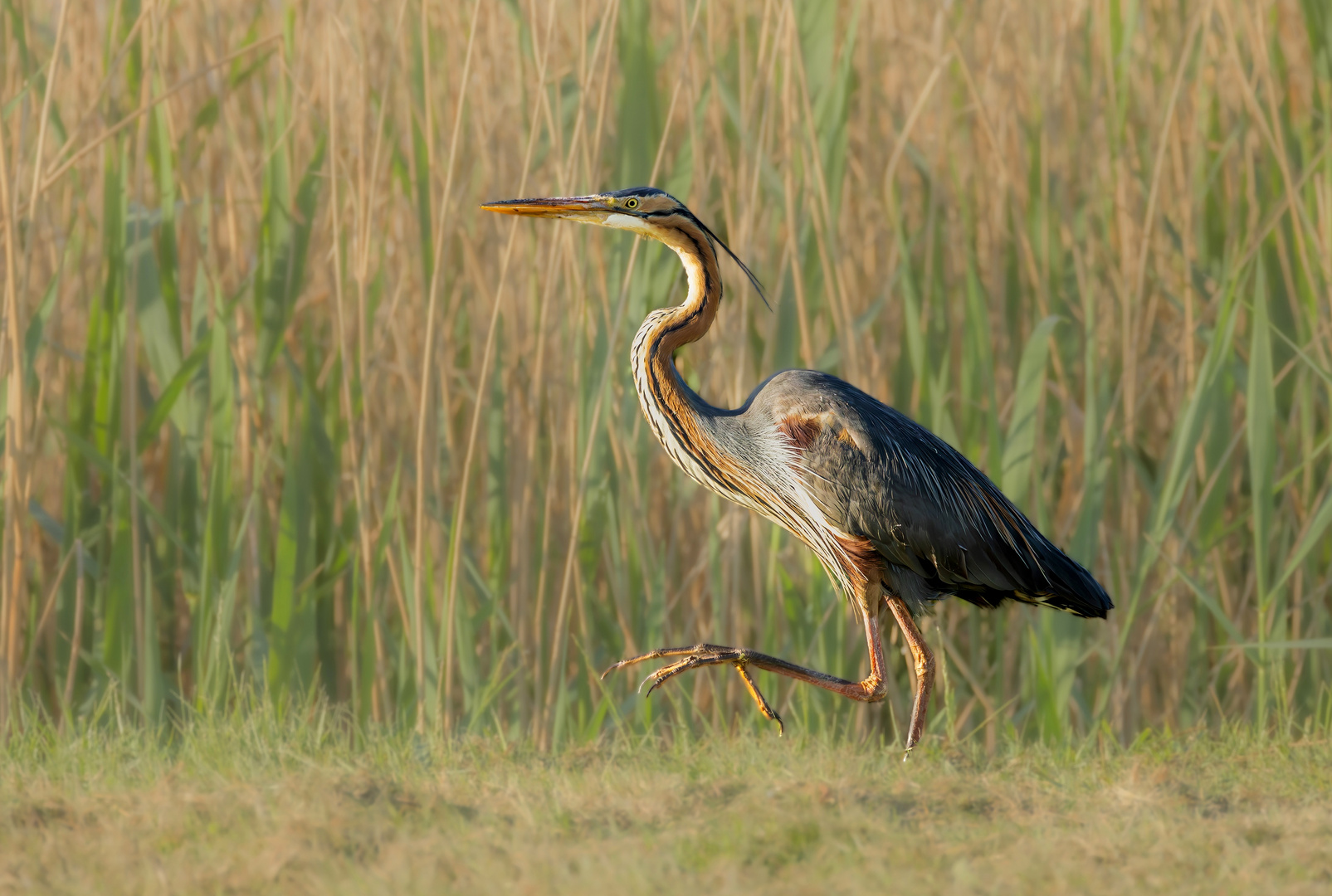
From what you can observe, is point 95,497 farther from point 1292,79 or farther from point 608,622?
point 1292,79

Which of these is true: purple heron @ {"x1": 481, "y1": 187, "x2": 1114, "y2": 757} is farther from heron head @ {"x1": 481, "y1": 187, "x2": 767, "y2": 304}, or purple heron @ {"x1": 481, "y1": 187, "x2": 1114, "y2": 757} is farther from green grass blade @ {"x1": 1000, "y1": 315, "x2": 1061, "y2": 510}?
green grass blade @ {"x1": 1000, "y1": 315, "x2": 1061, "y2": 510}

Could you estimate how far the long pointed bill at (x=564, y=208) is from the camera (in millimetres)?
3172

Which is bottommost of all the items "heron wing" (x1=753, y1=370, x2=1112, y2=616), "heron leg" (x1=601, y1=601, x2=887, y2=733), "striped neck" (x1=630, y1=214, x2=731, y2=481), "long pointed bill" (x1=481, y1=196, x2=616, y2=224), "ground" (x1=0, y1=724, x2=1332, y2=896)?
"ground" (x1=0, y1=724, x2=1332, y2=896)

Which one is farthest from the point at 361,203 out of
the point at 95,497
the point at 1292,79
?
the point at 1292,79

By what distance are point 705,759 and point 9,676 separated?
5.87ft

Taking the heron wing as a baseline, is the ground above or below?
below

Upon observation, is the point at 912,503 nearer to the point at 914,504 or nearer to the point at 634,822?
the point at 914,504

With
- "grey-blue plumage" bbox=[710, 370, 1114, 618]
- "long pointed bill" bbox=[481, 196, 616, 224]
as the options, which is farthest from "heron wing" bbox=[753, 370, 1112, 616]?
"long pointed bill" bbox=[481, 196, 616, 224]

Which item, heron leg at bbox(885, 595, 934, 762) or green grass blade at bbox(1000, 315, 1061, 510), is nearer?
heron leg at bbox(885, 595, 934, 762)

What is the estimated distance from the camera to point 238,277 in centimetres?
427

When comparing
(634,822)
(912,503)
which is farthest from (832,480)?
(634,822)

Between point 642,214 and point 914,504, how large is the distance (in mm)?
929

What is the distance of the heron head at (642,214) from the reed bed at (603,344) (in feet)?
1.55

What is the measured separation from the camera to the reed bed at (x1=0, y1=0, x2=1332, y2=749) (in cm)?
385
